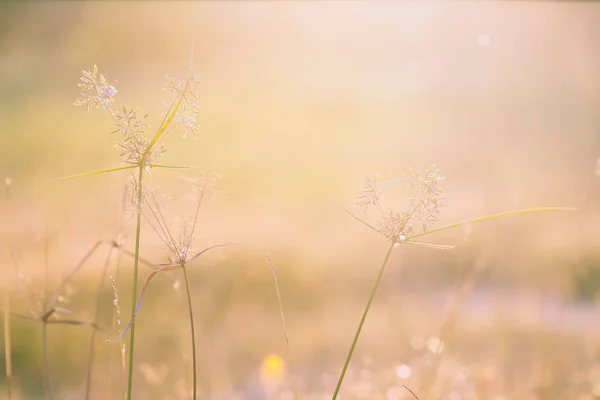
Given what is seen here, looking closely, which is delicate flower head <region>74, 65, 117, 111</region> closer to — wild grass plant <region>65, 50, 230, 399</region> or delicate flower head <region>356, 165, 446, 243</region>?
wild grass plant <region>65, 50, 230, 399</region>

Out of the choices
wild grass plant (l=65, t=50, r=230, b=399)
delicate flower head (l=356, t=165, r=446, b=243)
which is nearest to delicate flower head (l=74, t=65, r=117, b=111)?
wild grass plant (l=65, t=50, r=230, b=399)

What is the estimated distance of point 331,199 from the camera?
200 centimetres

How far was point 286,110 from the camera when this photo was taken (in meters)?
2.57

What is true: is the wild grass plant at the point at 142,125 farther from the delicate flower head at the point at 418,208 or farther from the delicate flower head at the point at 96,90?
the delicate flower head at the point at 418,208

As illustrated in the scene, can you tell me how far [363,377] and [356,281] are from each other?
1.70 ft

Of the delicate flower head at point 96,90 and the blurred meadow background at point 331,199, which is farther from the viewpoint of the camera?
the blurred meadow background at point 331,199

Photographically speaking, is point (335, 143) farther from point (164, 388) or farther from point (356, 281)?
point (164, 388)

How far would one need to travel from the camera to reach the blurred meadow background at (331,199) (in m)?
1.36

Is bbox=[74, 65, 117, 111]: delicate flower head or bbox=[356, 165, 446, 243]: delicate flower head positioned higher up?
bbox=[74, 65, 117, 111]: delicate flower head

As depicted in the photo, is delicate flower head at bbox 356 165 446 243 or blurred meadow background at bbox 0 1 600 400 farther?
blurred meadow background at bbox 0 1 600 400

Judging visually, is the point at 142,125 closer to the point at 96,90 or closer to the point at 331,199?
the point at 96,90

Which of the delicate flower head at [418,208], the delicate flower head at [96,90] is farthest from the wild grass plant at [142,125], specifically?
the delicate flower head at [418,208]

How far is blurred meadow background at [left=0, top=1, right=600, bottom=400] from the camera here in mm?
1358

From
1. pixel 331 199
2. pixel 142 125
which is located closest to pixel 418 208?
pixel 142 125
